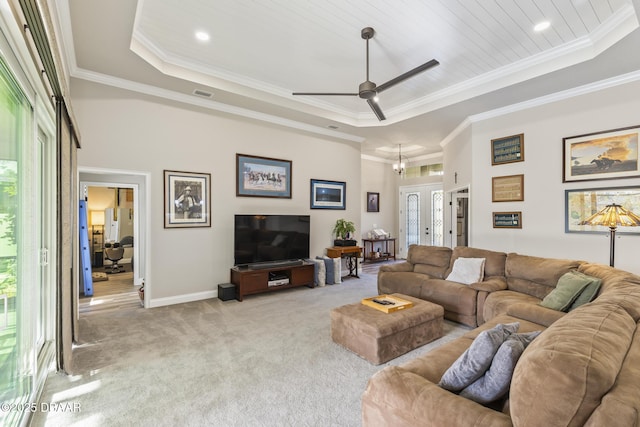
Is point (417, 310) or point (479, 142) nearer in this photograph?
point (417, 310)

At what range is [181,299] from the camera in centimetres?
458

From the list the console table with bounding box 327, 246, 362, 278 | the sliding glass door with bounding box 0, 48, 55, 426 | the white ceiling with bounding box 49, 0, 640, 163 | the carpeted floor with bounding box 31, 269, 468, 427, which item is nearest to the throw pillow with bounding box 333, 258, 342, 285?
the console table with bounding box 327, 246, 362, 278

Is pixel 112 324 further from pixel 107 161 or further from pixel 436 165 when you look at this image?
pixel 436 165

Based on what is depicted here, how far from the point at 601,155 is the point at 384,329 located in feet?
12.2

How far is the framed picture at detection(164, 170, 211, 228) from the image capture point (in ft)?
14.8

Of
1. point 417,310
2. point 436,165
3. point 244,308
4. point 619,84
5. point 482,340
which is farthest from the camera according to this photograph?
point 436,165

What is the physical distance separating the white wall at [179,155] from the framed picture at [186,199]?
0.27ft

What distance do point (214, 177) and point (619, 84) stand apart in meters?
5.62

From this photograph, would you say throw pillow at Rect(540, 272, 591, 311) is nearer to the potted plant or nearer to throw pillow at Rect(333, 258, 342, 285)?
throw pillow at Rect(333, 258, 342, 285)

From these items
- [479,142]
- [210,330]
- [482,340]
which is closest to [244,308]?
[210,330]

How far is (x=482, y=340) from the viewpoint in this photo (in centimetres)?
142

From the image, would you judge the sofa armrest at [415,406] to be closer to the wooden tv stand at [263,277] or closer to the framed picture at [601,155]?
the wooden tv stand at [263,277]

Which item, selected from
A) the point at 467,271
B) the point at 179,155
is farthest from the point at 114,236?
the point at 467,271

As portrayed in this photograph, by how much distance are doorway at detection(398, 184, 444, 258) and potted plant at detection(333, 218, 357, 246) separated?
116 inches
